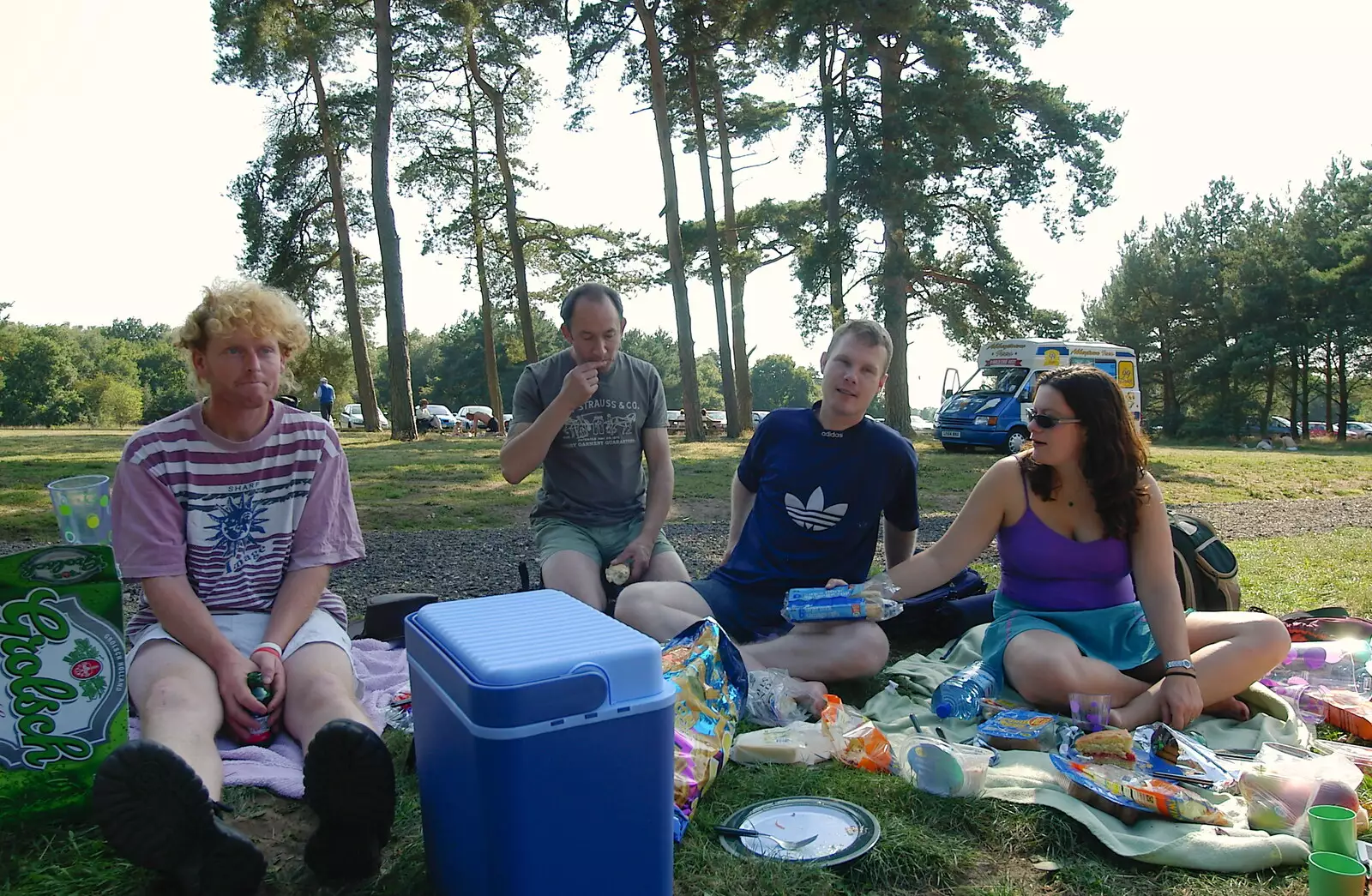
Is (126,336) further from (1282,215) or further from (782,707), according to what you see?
(782,707)

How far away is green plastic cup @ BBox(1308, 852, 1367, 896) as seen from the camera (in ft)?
5.26

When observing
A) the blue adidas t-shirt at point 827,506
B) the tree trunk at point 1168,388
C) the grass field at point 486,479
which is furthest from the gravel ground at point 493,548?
the tree trunk at point 1168,388

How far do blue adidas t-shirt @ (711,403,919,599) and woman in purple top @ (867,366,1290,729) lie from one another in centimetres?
26

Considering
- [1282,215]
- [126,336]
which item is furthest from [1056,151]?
[126,336]

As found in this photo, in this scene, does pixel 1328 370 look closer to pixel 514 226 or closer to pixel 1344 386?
pixel 1344 386

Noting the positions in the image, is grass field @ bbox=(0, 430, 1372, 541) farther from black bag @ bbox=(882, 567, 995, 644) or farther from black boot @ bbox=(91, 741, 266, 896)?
black boot @ bbox=(91, 741, 266, 896)

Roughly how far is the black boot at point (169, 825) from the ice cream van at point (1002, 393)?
16003mm

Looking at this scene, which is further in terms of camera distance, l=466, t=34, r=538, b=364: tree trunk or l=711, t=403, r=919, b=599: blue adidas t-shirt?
l=466, t=34, r=538, b=364: tree trunk

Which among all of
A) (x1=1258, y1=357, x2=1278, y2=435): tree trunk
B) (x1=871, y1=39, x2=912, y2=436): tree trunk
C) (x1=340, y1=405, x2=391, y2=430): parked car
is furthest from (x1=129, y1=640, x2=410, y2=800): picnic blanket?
(x1=340, y1=405, x2=391, y2=430): parked car

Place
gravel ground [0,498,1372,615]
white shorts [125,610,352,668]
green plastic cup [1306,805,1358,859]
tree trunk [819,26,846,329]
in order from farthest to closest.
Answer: tree trunk [819,26,846,329], gravel ground [0,498,1372,615], white shorts [125,610,352,668], green plastic cup [1306,805,1358,859]

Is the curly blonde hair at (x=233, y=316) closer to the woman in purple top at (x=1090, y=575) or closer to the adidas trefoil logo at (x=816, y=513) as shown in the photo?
the adidas trefoil logo at (x=816, y=513)

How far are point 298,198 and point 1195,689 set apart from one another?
20.5 metres

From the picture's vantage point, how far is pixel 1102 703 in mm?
2580

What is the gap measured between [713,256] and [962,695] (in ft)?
51.7
